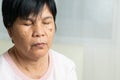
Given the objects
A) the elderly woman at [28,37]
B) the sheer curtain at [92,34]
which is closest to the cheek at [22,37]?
the elderly woman at [28,37]

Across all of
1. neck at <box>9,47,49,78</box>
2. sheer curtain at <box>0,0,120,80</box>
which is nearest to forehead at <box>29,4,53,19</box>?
neck at <box>9,47,49,78</box>

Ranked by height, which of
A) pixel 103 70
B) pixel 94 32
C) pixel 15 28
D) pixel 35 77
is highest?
pixel 15 28

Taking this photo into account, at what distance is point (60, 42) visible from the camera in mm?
1620

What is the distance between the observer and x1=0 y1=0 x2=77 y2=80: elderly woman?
0.95m

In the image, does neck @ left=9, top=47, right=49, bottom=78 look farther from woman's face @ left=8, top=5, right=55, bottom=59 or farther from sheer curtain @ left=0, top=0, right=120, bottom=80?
sheer curtain @ left=0, top=0, right=120, bottom=80

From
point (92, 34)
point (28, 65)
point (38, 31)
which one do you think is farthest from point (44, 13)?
point (92, 34)

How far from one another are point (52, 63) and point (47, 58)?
0.11 feet

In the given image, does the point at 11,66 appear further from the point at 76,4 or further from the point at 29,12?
the point at 76,4

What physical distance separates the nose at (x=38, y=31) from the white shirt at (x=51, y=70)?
0.63ft

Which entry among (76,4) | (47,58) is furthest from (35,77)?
(76,4)

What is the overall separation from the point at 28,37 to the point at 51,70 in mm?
230

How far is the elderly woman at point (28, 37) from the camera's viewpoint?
0.95m

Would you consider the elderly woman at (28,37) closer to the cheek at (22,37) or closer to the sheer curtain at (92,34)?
the cheek at (22,37)

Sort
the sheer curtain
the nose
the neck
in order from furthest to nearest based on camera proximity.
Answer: the sheer curtain, the neck, the nose
